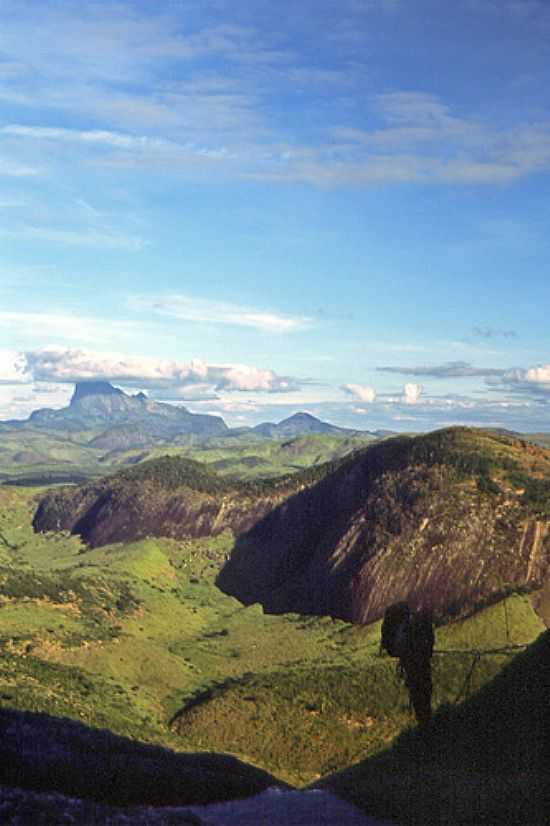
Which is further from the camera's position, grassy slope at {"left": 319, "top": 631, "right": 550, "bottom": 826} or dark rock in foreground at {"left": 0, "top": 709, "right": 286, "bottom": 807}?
grassy slope at {"left": 319, "top": 631, "right": 550, "bottom": 826}

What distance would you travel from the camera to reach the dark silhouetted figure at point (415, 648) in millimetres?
64250

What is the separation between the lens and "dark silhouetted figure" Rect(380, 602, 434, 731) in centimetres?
6425

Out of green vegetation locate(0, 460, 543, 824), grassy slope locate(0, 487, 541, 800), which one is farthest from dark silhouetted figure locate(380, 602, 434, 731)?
grassy slope locate(0, 487, 541, 800)

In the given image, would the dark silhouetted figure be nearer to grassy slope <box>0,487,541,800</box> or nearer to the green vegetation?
the green vegetation

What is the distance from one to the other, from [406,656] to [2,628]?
119811mm

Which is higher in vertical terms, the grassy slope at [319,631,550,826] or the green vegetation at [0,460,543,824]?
the grassy slope at [319,631,550,826]

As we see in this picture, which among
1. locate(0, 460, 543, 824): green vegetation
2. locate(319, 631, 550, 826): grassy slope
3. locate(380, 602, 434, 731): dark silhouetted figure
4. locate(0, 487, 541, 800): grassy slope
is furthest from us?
locate(0, 487, 541, 800): grassy slope

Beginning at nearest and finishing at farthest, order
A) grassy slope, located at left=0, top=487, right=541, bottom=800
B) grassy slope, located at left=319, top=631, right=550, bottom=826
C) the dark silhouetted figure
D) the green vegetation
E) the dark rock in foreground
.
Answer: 1. the dark rock in foreground
2. grassy slope, located at left=319, top=631, right=550, bottom=826
3. the dark silhouetted figure
4. the green vegetation
5. grassy slope, located at left=0, top=487, right=541, bottom=800

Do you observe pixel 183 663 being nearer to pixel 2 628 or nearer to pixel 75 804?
pixel 2 628

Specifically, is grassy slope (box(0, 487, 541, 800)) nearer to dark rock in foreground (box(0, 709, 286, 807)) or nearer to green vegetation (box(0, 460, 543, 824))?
green vegetation (box(0, 460, 543, 824))

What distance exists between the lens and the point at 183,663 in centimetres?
16375

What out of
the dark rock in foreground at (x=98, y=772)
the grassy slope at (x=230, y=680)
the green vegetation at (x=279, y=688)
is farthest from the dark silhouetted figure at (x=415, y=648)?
the grassy slope at (x=230, y=680)

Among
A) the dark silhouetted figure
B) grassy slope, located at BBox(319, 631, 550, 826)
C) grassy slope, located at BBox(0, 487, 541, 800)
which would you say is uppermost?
the dark silhouetted figure

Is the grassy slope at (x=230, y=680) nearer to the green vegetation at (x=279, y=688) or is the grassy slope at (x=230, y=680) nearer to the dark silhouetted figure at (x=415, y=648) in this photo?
the green vegetation at (x=279, y=688)
